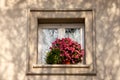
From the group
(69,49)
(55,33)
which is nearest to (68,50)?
(69,49)

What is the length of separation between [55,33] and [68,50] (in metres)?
0.68

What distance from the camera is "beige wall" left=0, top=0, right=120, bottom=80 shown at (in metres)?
8.70

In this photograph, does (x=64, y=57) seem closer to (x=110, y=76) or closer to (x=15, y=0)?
(x=110, y=76)

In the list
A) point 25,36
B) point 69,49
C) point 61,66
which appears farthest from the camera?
point 25,36

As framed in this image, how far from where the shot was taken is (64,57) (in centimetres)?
883

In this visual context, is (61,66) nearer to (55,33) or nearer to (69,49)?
(69,49)

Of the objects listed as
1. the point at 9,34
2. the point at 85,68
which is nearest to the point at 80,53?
the point at 85,68

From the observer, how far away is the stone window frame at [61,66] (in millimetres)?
8727

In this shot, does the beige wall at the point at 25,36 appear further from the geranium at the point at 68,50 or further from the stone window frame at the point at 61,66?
the geranium at the point at 68,50

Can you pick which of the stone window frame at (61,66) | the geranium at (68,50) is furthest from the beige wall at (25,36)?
the geranium at (68,50)

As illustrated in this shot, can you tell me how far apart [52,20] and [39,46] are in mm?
692

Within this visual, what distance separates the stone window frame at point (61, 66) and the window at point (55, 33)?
→ 24 centimetres

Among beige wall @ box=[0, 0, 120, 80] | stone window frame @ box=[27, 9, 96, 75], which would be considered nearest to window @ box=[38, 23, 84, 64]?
stone window frame @ box=[27, 9, 96, 75]

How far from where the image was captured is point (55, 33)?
934 cm
